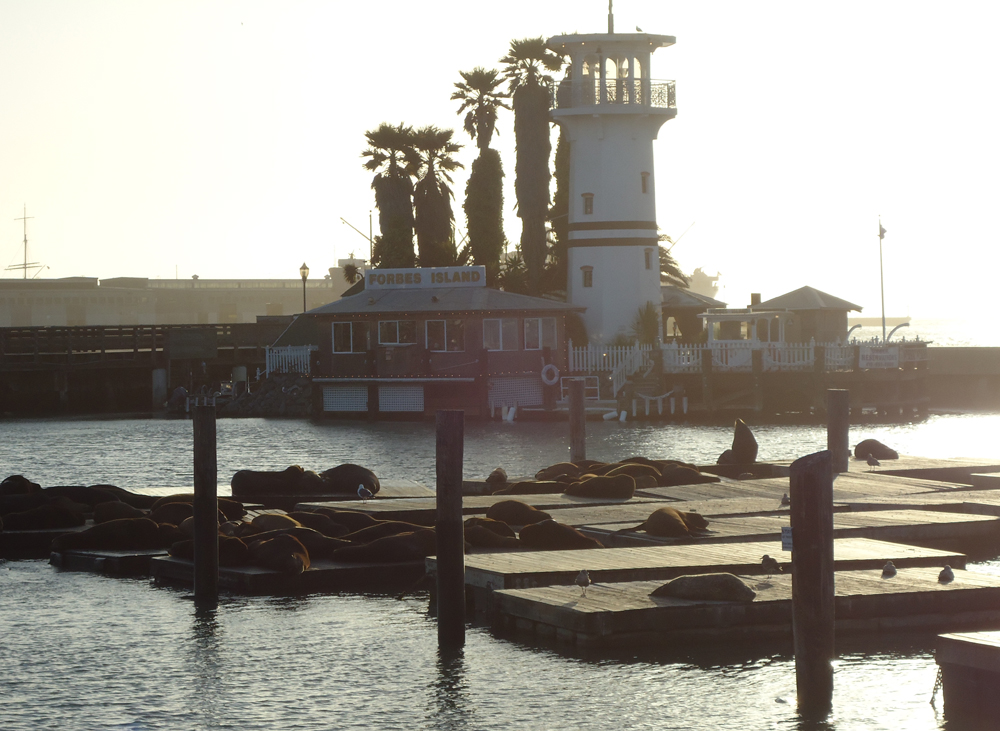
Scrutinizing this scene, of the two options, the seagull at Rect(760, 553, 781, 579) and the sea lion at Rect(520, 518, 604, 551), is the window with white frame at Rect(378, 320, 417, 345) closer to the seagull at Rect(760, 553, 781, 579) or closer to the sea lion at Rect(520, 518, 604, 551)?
the sea lion at Rect(520, 518, 604, 551)

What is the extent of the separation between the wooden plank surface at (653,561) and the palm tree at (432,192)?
154 feet

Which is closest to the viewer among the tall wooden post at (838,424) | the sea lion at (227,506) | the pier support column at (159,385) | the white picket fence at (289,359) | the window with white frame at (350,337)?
the sea lion at (227,506)

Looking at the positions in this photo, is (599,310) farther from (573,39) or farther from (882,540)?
(882,540)

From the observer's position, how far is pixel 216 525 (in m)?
17.0

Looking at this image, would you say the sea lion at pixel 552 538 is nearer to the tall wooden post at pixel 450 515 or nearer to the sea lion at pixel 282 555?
the sea lion at pixel 282 555

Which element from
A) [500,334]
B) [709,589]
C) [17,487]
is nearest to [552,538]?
[709,589]

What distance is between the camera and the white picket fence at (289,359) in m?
59.8

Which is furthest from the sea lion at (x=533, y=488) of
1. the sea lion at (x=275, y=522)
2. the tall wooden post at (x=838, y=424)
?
the sea lion at (x=275, y=522)

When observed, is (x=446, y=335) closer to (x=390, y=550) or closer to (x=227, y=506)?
(x=227, y=506)

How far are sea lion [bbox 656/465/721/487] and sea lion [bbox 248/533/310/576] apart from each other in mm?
8673

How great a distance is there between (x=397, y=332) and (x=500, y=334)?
12.9 feet

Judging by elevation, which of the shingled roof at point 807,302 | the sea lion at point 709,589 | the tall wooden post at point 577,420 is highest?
the shingled roof at point 807,302

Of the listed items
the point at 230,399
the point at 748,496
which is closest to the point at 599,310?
the point at 230,399

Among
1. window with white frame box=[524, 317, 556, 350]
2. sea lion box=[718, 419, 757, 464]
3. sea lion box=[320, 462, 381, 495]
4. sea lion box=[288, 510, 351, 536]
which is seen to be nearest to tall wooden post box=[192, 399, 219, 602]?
sea lion box=[288, 510, 351, 536]
